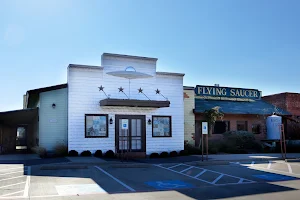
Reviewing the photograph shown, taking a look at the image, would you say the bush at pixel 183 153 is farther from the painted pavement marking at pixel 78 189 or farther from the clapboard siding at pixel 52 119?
the painted pavement marking at pixel 78 189

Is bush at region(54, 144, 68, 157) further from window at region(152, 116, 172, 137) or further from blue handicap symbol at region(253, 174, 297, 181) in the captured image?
blue handicap symbol at region(253, 174, 297, 181)

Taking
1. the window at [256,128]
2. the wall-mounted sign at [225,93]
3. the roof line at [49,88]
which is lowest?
the window at [256,128]

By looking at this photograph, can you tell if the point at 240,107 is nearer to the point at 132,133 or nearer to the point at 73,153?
the point at 132,133

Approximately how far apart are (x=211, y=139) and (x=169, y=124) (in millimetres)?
5455

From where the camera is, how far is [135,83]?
70.2ft

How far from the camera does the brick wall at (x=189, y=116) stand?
959 inches

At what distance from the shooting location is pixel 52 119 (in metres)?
19.6

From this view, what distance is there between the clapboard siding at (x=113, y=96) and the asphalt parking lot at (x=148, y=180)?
421 centimetres

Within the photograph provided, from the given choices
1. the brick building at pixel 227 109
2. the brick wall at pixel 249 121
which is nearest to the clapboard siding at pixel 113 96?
the brick building at pixel 227 109

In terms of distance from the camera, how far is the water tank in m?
27.1

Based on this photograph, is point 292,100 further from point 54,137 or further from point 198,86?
point 54,137

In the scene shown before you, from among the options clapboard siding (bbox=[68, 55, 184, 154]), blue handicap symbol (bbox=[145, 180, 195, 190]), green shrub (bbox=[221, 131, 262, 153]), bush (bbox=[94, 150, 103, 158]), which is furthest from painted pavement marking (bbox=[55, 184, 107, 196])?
green shrub (bbox=[221, 131, 262, 153])

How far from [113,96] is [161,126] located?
3.74 metres

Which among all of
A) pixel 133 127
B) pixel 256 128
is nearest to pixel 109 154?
pixel 133 127
